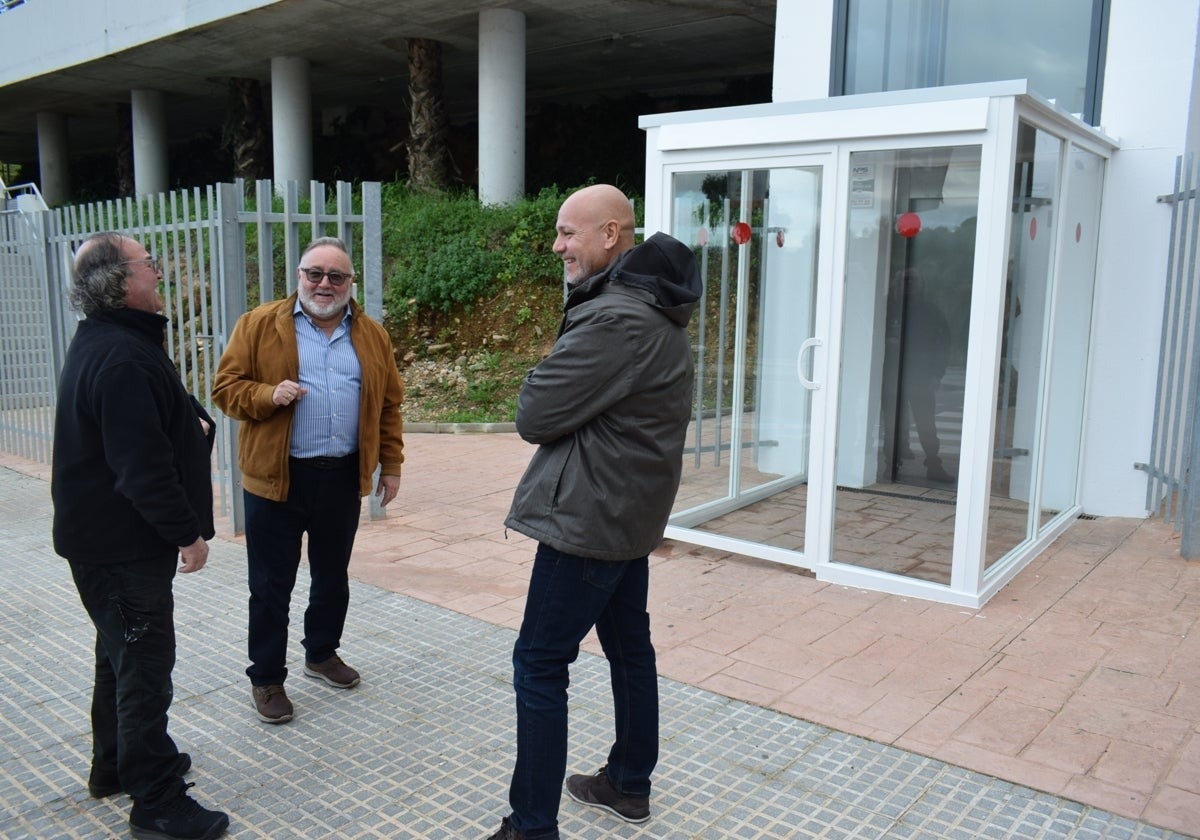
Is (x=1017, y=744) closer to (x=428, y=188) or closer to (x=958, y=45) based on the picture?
(x=958, y=45)

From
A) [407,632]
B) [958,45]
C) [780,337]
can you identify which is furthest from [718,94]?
[407,632]

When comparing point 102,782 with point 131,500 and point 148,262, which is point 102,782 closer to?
point 131,500

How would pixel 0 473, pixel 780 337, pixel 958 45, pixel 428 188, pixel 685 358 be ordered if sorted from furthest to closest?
pixel 428 188 < pixel 0 473 < pixel 958 45 < pixel 780 337 < pixel 685 358

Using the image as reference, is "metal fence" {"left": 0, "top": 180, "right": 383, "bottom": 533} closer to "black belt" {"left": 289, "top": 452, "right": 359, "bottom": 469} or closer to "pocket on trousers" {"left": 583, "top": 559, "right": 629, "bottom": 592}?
"black belt" {"left": 289, "top": 452, "right": 359, "bottom": 469}

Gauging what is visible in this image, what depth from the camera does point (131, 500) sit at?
277 centimetres

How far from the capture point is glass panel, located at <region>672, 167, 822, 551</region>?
5832 mm

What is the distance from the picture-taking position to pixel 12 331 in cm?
902

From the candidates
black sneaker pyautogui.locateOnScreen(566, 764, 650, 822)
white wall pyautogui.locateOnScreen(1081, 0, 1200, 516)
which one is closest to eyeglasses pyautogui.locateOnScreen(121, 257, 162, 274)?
black sneaker pyautogui.locateOnScreen(566, 764, 650, 822)

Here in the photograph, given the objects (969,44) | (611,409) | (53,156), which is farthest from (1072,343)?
(53,156)

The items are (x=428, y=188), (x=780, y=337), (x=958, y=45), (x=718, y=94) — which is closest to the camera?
(x=780, y=337)

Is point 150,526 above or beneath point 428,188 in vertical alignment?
beneath

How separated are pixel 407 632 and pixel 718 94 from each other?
17.6 m

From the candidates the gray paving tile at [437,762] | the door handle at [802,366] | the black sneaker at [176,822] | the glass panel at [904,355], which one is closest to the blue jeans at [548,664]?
the gray paving tile at [437,762]

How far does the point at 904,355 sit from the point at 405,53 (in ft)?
46.7
